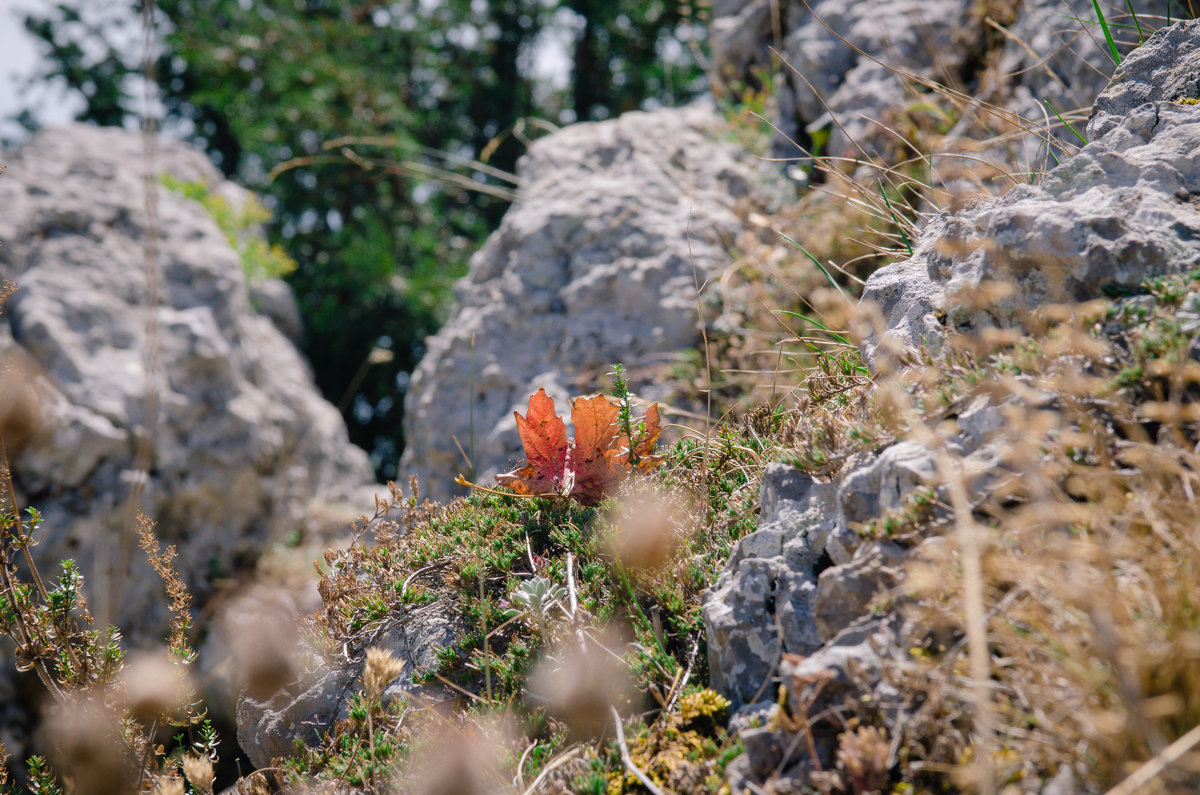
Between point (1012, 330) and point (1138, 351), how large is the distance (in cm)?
27

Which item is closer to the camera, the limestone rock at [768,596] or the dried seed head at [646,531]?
the limestone rock at [768,596]

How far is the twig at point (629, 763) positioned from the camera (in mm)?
1668

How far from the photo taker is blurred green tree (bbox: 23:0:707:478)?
1013 centimetres

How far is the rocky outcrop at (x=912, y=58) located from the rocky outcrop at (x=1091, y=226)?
141cm

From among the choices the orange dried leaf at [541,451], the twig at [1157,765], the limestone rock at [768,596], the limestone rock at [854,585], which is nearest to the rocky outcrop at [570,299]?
the orange dried leaf at [541,451]

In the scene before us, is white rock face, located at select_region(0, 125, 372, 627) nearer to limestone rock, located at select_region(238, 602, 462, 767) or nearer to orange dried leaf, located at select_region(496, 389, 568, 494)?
limestone rock, located at select_region(238, 602, 462, 767)

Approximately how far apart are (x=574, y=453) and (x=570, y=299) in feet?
8.00

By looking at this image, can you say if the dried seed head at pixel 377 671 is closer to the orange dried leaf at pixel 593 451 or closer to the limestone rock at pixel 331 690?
the limestone rock at pixel 331 690

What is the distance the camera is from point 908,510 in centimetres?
162

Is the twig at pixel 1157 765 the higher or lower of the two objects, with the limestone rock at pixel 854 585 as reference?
higher

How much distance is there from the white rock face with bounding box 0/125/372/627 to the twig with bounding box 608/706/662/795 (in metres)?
5.11

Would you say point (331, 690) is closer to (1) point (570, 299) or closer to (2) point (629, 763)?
(2) point (629, 763)

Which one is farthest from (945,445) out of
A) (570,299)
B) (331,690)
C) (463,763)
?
(570,299)

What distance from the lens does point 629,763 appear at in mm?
1735
